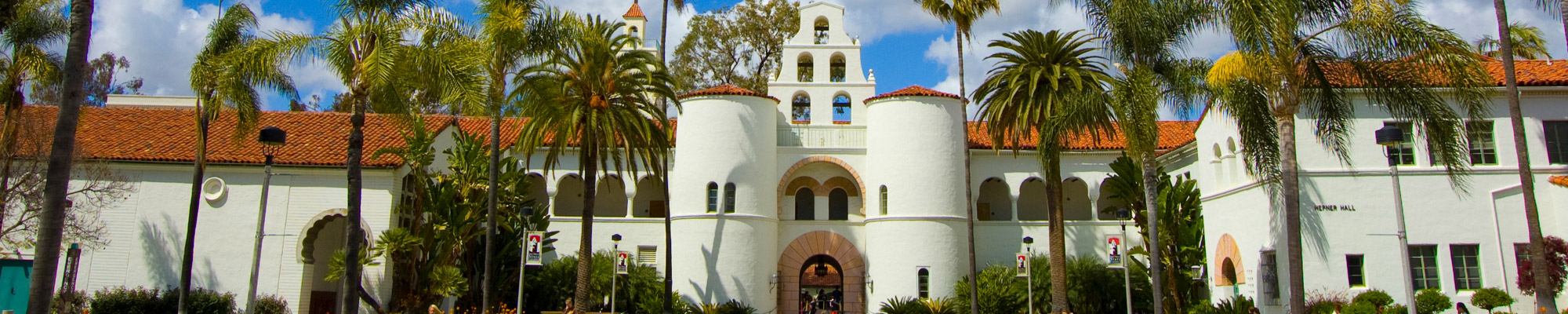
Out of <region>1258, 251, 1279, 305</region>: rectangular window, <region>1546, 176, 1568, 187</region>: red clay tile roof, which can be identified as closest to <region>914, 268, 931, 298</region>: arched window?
Result: <region>1258, 251, 1279, 305</region>: rectangular window

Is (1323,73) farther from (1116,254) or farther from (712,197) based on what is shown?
(712,197)

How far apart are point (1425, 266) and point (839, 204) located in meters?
16.3

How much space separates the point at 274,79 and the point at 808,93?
1696cm

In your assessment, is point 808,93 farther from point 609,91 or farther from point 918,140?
point 609,91

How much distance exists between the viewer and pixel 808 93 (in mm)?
32875

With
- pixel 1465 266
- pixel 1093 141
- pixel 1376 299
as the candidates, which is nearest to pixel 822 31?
pixel 1093 141

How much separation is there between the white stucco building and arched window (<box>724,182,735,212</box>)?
138mm

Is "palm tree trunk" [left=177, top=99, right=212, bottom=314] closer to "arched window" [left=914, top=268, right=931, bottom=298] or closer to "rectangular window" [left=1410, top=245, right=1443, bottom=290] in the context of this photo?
"arched window" [left=914, top=268, right=931, bottom=298]

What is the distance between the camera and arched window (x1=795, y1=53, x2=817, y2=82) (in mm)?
33625

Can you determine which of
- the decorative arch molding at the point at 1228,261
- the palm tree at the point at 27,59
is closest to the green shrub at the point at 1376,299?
the decorative arch molding at the point at 1228,261

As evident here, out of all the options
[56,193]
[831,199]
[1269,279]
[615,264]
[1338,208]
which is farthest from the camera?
[831,199]

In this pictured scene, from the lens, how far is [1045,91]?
2448cm

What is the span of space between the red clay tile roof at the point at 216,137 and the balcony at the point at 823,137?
390 inches

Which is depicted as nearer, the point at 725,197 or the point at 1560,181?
the point at 1560,181
